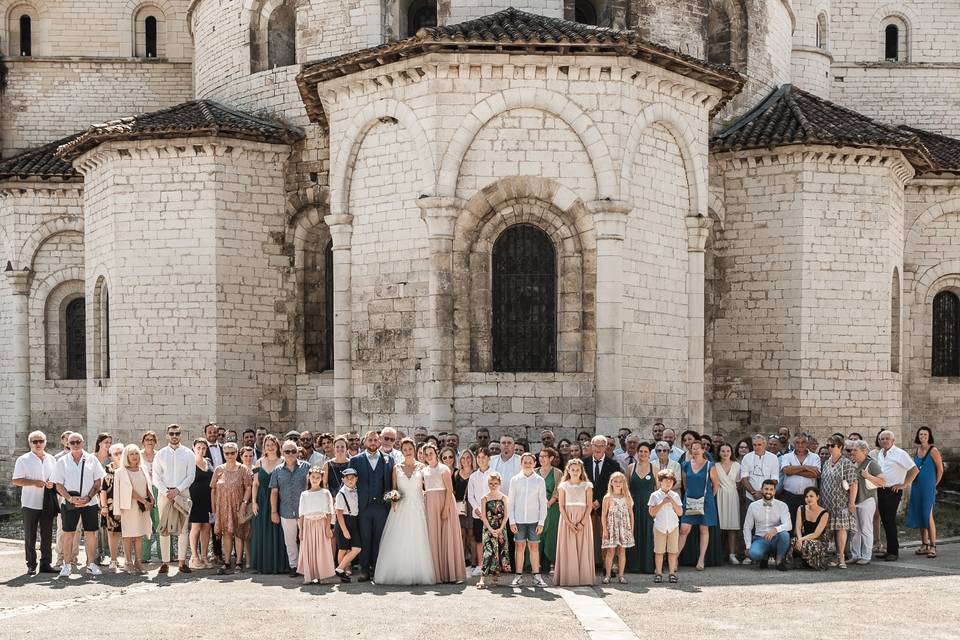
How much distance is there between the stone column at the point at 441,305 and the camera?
15953mm

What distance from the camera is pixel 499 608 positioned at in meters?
10.4

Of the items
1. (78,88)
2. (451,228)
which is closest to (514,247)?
(451,228)

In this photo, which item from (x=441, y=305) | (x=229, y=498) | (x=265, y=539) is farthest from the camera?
(x=441, y=305)

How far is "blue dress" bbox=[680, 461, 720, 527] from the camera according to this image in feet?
41.8

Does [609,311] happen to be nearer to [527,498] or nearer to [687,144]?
[687,144]

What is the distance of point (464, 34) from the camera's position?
1592cm

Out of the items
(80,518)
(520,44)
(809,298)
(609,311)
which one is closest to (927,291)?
(809,298)

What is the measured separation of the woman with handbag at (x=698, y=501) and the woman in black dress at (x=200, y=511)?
18.4 feet

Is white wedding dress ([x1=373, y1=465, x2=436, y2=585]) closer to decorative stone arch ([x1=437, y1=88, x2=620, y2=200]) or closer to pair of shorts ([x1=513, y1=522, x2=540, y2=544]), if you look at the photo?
pair of shorts ([x1=513, y1=522, x2=540, y2=544])

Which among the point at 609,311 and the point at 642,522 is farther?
the point at 609,311

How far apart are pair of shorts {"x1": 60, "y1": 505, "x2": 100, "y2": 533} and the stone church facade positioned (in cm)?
491

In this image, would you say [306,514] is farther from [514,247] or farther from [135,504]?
[514,247]

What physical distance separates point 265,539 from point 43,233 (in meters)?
14.2

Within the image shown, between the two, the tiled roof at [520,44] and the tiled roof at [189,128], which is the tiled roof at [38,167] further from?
the tiled roof at [520,44]
